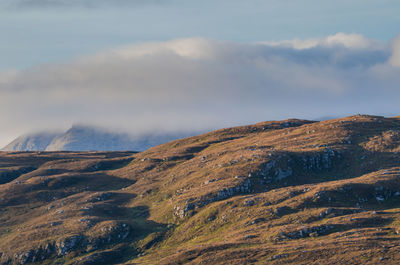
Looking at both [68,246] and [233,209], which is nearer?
[68,246]

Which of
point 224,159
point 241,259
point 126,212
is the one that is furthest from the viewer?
point 224,159

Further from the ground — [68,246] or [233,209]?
[233,209]

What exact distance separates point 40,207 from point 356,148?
122051mm

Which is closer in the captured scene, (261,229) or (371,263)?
(371,263)

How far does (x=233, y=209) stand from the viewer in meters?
133

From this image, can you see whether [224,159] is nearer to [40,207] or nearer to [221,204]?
[221,204]

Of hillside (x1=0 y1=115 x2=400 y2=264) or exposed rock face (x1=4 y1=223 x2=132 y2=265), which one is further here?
exposed rock face (x1=4 y1=223 x2=132 y2=265)

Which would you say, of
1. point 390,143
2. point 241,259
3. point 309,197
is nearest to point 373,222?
point 309,197

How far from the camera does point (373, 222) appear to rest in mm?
110062

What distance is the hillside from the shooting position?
346 ft

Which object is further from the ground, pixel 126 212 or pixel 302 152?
pixel 302 152

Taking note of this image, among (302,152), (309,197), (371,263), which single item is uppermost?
(302,152)

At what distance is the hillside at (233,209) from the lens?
346 feet

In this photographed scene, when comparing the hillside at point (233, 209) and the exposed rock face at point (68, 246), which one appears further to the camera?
the exposed rock face at point (68, 246)
